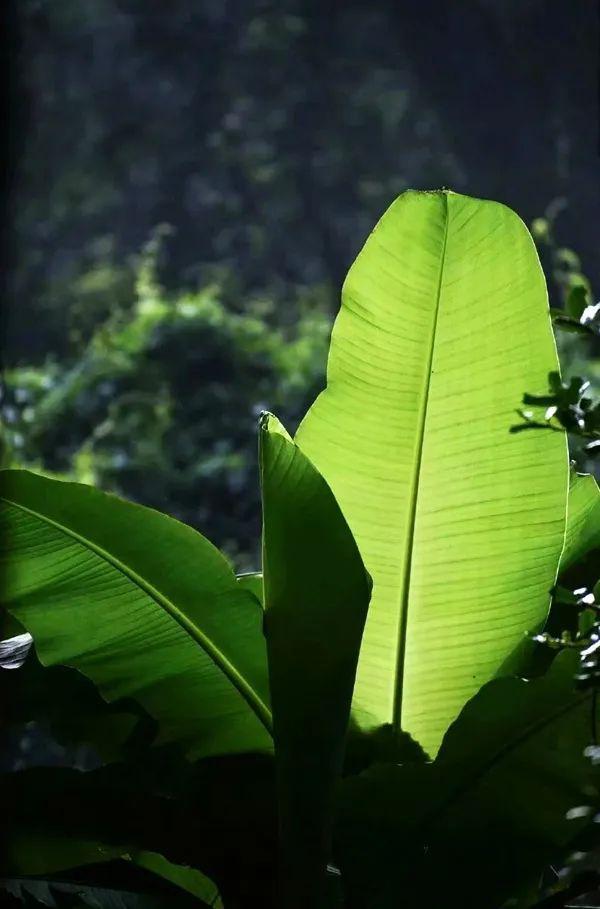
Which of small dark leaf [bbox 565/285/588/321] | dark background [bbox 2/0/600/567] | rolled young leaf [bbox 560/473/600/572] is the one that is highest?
dark background [bbox 2/0/600/567]

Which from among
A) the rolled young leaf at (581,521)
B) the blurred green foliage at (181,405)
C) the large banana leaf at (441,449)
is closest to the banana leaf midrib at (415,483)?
the large banana leaf at (441,449)

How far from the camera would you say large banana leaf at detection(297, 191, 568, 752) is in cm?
59

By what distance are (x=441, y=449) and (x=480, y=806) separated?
0.19m

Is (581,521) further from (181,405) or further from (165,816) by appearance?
(181,405)

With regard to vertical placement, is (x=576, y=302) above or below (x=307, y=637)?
above

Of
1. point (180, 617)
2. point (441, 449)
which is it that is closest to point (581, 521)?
point (441, 449)

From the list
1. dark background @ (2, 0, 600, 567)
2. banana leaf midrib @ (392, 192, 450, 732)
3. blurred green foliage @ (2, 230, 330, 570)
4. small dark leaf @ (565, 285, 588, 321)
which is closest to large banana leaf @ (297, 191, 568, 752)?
banana leaf midrib @ (392, 192, 450, 732)

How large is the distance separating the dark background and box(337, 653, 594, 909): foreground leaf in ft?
6.69

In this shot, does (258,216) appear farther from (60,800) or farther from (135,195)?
(60,800)

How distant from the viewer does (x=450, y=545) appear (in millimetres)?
597

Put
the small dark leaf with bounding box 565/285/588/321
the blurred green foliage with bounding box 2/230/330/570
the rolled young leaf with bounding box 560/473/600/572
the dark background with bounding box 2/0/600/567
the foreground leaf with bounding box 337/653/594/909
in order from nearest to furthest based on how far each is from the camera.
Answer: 1. the small dark leaf with bounding box 565/285/588/321
2. the foreground leaf with bounding box 337/653/594/909
3. the rolled young leaf with bounding box 560/473/600/572
4. the blurred green foliage with bounding box 2/230/330/570
5. the dark background with bounding box 2/0/600/567

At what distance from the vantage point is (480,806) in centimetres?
55

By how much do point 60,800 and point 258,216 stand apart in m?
2.71

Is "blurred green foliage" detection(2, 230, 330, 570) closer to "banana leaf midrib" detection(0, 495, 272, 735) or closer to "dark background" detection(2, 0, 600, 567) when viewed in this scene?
"dark background" detection(2, 0, 600, 567)
